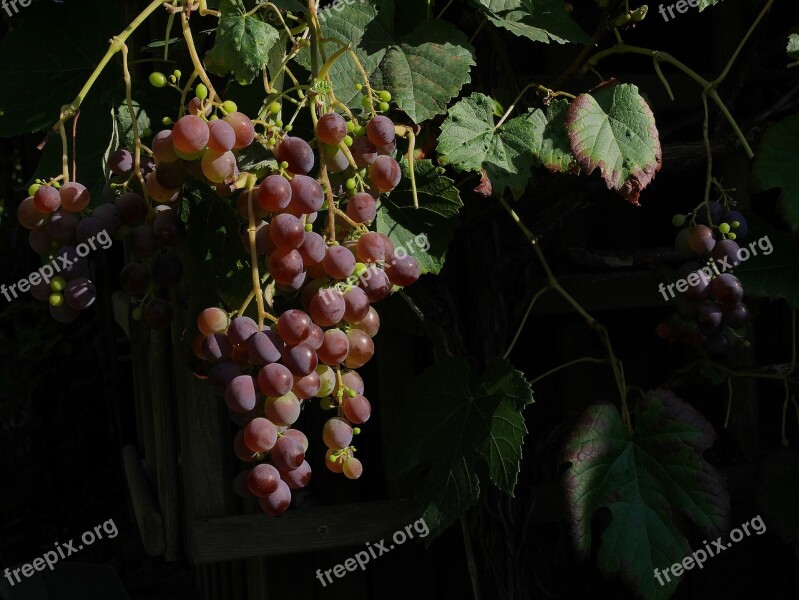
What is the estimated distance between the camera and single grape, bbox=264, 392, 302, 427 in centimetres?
104

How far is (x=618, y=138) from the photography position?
139 cm

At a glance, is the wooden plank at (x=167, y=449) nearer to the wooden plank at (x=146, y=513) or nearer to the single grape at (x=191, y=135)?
the wooden plank at (x=146, y=513)

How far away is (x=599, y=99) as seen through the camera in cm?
145

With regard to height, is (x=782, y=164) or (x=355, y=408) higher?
(x=355, y=408)

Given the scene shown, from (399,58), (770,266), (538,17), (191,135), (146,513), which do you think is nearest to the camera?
(191,135)

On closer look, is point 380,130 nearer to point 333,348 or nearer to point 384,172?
point 384,172

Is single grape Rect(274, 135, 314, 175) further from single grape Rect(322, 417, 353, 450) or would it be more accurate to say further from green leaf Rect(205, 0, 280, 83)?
single grape Rect(322, 417, 353, 450)

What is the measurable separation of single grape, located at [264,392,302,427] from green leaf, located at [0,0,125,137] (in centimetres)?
71

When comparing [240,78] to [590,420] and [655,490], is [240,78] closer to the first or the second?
[590,420]

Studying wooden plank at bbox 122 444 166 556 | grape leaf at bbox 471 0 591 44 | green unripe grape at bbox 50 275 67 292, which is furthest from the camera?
wooden plank at bbox 122 444 166 556

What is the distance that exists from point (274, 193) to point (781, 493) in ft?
4.35

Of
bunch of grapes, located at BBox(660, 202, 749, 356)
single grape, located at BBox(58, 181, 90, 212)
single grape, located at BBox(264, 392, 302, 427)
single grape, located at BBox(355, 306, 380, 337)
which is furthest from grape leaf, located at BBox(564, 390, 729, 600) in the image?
single grape, located at BBox(58, 181, 90, 212)

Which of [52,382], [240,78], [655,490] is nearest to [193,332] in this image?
[240,78]

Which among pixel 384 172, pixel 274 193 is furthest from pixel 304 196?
pixel 384 172
